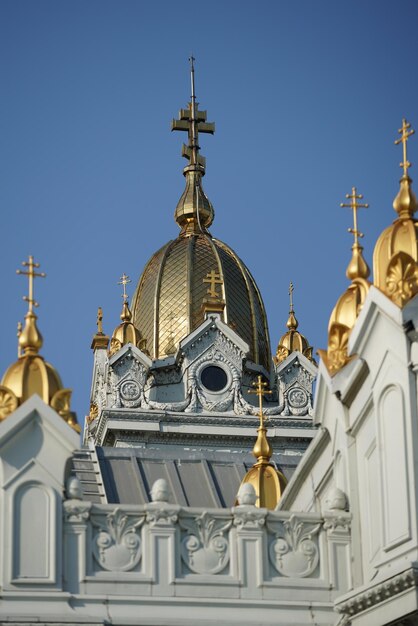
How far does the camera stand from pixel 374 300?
32.8 m

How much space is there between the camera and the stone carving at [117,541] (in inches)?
1297

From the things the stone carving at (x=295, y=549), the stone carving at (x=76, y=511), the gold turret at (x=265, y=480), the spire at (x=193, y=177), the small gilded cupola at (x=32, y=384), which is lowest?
the stone carving at (x=295, y=549)

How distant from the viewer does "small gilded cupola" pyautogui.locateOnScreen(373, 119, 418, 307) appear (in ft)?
107

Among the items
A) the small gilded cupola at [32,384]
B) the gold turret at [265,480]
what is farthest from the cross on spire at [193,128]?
the small gilded cupola at [32,384]

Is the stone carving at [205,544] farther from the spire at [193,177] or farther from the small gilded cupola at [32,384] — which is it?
the spire at [193,177]

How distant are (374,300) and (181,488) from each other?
1352cm

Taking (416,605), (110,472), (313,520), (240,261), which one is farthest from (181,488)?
(240,261)

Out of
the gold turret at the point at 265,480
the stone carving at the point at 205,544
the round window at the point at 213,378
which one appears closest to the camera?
the stone carving at the point at 205,544

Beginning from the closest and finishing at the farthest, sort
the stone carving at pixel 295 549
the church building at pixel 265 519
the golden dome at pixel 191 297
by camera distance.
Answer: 1. the church building at pixel 265 519
2. the stone carving at pixel 295 549
3. the golden dome at pixel 191 297

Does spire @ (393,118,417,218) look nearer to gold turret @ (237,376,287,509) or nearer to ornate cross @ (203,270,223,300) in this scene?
gold turret @ (237,376,287,509)

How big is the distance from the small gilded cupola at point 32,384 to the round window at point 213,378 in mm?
34608

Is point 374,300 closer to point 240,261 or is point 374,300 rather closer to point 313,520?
point 313,520

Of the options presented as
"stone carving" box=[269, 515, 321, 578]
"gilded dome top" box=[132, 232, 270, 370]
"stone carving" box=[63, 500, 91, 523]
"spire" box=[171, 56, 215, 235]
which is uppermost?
"spire" box=[171, 56, 215, 235]

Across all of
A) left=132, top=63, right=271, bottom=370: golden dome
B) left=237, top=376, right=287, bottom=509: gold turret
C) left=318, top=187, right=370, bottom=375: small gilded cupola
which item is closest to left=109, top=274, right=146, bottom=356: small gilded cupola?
left=132, top=63, right=271, bottom=370: golden dome
